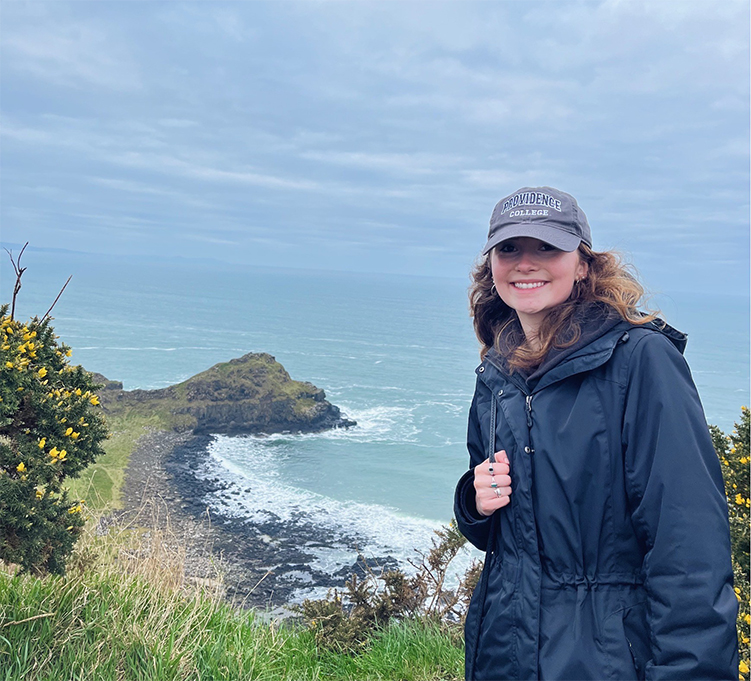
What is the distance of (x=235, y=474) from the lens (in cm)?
2728

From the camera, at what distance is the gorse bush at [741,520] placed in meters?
3.73

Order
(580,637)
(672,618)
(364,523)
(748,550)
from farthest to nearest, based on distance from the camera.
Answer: (364,523), (748,550), (580,637), (672,618)

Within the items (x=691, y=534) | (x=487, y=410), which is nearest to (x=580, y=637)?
(x=691, y=534)

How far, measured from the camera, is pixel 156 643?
355 cm

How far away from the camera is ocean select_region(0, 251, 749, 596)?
25031 millimetres

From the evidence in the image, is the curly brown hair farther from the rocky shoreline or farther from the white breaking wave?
the white breaking wave

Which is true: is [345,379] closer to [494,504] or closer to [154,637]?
[154,637]

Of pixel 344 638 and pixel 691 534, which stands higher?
pixel 691 534

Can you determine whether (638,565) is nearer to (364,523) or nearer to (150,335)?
(364,523)

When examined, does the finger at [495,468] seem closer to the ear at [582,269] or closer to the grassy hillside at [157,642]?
the ear at [582,269]

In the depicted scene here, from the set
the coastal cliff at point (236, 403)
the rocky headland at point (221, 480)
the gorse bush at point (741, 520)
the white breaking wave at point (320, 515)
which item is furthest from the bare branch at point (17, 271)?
the coastal cliff at point (236, 403)

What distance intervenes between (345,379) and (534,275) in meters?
52.4

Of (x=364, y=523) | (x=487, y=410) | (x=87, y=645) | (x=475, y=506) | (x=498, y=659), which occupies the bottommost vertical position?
(x=364, y=523)

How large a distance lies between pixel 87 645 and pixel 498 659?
2.49 metres
